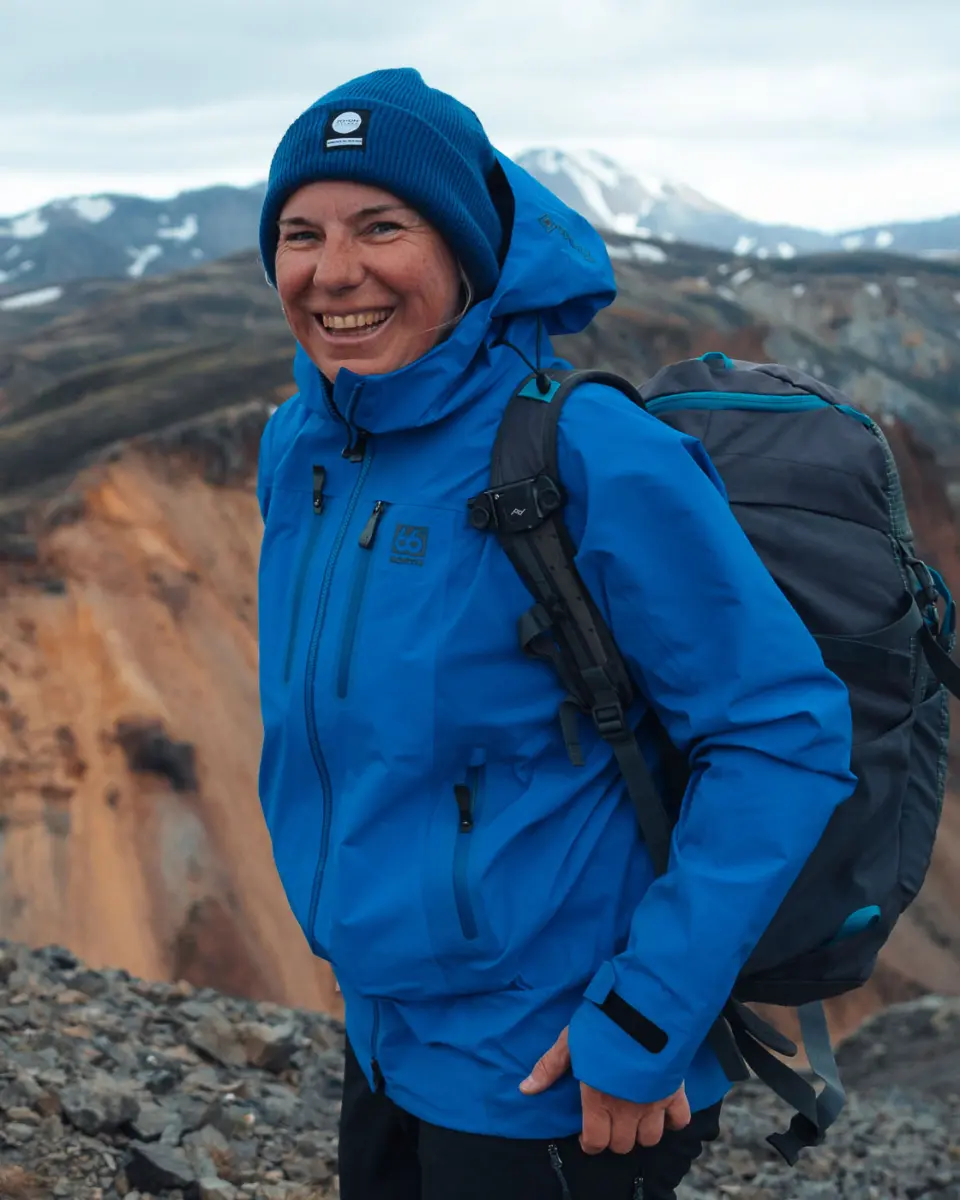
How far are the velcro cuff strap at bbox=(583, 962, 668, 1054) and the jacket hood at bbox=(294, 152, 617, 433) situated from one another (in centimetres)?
93

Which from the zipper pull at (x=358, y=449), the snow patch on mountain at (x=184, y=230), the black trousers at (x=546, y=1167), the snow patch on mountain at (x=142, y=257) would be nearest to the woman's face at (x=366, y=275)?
the zipper pull at (x=358, y=449)

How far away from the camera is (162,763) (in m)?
11.3

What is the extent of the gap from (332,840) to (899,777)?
3.15 ft

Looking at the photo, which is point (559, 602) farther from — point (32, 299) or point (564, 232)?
point (32, 299)

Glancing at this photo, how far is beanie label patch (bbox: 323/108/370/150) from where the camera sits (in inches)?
75.6

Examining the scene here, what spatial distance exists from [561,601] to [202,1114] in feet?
11.7

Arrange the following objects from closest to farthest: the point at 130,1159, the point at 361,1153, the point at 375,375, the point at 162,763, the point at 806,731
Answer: the point at 806,731, the point at 375,375, the point at 361,1153, the point at 130,1159, the point at 162,763

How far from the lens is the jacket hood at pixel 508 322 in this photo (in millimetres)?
1916

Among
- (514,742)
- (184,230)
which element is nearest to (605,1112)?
(514,742)

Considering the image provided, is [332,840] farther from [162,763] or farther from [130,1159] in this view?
[162,763]

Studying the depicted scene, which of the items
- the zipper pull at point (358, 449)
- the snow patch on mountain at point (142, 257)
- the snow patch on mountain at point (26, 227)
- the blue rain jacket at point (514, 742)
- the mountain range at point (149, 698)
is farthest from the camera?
the snow patch on mountain at point (142, 257)

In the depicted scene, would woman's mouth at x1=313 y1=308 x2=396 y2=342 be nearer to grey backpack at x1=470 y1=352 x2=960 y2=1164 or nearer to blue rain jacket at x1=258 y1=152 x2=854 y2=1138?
blue rain jacket at x1=258 y1=152 x2=854 y2=1138

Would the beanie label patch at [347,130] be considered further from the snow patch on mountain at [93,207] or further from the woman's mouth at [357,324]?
the snow patch on mountain at [93,207]

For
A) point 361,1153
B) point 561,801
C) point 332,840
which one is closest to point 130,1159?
point 361,1153
